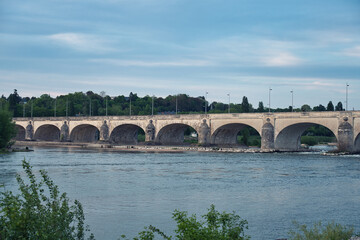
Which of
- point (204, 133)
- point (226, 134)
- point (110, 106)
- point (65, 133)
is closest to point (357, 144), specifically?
point (204, 133)

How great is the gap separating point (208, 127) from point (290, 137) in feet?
44.3

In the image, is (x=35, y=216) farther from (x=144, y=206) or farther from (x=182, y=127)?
(x=182, y=127)

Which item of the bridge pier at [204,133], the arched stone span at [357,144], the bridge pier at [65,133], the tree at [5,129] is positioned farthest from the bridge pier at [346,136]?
the bridge pier at [65,133]

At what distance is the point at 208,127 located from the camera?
254 ft

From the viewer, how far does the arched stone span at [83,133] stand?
337 ft

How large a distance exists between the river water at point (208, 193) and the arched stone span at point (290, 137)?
20.5 meters

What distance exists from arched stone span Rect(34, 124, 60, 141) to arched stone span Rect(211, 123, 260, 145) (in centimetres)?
4651

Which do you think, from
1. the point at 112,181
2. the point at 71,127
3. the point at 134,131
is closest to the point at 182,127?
the point at 134,131

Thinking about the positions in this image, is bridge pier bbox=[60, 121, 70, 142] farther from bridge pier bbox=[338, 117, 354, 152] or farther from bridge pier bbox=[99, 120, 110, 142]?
bridge pier bbox=[338, 117, 354, 152]

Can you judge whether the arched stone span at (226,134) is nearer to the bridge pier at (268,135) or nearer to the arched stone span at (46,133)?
the bridge pier at (268,135)

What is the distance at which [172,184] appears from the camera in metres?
33.3

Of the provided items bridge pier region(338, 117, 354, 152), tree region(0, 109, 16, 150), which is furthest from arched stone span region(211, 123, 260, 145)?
tree region(0, 109, 16, 150)

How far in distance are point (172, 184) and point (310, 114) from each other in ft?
117

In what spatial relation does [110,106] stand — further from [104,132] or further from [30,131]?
[104,132]
